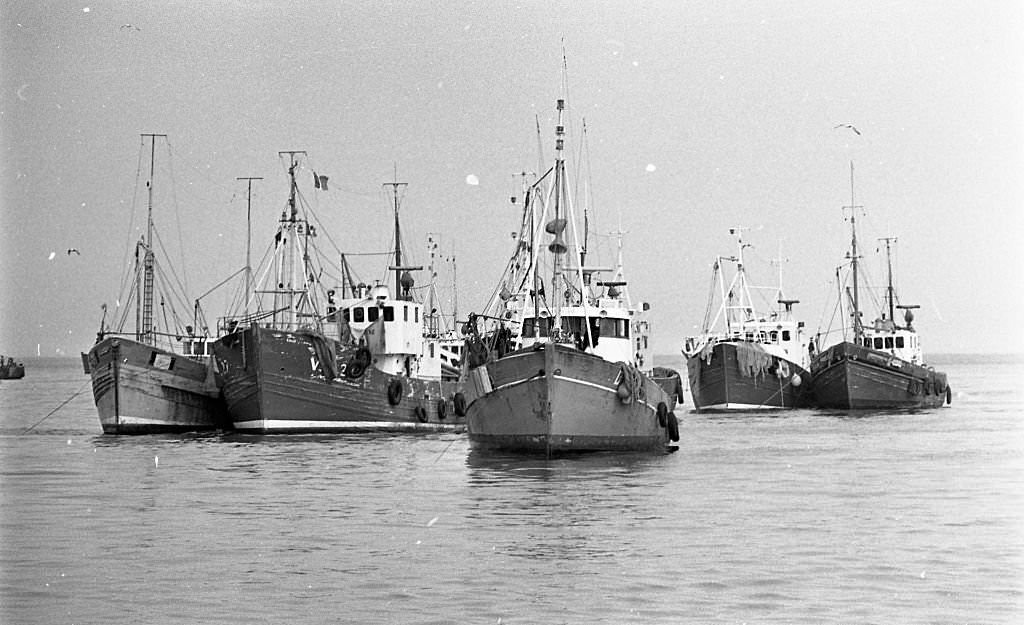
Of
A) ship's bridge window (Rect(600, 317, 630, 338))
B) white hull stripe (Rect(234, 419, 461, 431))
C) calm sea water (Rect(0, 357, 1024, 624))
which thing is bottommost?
calm sea water (Rect(0, 357, 1024, 624))

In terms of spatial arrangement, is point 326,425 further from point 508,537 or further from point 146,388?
point 508,537

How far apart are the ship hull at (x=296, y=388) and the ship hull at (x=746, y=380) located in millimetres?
22413

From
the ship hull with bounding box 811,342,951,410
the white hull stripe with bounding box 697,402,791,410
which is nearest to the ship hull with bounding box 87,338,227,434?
the white hull stripe with bounding box 697,402,791,410

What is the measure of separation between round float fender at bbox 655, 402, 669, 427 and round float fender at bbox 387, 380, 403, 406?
508 inches

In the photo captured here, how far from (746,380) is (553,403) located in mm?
35371

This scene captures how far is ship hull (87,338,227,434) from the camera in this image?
4522 cm

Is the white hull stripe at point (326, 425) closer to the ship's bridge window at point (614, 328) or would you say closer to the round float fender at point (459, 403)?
the round float fender at point (459, 403)

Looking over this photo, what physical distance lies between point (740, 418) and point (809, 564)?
137 ft

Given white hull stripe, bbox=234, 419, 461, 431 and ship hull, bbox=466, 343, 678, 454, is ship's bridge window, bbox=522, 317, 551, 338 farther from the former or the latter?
white hull stripe, bbox=234, 419, 461, 431

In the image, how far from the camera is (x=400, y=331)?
47250 mm

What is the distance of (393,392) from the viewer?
45.8 m

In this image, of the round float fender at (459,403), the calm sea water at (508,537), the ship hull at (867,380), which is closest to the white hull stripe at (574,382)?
the calm sea water at (508,537)

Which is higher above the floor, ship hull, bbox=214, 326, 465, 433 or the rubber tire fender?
ship hull, bbox=214, 326, 465, 433

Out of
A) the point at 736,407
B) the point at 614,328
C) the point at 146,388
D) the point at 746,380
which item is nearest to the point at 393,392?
the point at 146,388
